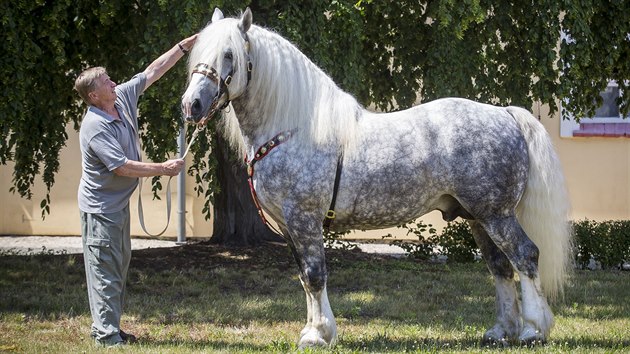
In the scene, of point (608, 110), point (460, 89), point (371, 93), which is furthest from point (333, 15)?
point (608, 110)

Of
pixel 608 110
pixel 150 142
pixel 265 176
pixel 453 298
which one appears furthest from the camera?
pixel 608 110

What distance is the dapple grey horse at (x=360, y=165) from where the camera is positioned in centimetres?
563

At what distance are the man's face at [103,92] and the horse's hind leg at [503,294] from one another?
8.66 ft

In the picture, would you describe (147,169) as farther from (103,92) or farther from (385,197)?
(385,197)

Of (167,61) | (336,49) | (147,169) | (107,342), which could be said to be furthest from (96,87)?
(336,49)

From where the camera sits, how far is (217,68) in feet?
17.9

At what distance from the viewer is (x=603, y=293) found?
944 centimetres

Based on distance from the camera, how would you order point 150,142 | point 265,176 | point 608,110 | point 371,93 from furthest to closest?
point 608,110
point 371,93
point 150,142
point 265,176

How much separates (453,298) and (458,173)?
3510 millimetres

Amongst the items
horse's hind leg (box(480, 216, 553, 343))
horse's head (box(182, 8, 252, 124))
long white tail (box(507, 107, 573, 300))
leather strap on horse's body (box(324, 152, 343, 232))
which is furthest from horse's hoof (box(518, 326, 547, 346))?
horse's head (box(182, 8, 252, 124))

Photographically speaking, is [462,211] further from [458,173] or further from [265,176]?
[265,176]

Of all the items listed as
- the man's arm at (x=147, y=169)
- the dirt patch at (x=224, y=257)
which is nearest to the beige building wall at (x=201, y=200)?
the dirt patch at (x=224, y=257)

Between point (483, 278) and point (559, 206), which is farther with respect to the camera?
point (483, 278)

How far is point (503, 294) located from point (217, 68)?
2565 mm
